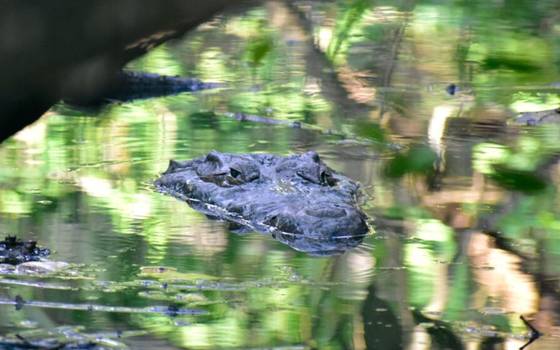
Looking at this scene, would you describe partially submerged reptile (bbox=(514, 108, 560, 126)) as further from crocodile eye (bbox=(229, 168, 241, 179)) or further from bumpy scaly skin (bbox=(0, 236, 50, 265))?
bumpy scaly skin (bbox=(0, 236, 50, 265))

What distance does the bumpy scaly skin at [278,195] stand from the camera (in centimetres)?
436

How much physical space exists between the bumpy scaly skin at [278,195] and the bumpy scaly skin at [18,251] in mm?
875

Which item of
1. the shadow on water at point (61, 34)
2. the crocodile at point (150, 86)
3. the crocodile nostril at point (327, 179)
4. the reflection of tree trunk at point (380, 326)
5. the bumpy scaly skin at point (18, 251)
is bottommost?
the crocodile at point (150, 86)

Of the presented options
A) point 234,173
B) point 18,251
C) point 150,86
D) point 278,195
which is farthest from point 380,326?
point 150,86

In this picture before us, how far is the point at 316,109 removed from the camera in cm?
710

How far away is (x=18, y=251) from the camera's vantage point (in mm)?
3854

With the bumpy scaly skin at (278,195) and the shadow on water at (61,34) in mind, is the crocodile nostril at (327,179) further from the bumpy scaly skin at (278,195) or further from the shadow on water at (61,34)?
the shadow on water at (61,34)

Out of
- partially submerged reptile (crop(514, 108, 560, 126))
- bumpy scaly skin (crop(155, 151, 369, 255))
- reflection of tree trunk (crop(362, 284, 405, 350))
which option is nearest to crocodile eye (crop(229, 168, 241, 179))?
bumpy scaly skin (crop(155, 151, 369, 255))

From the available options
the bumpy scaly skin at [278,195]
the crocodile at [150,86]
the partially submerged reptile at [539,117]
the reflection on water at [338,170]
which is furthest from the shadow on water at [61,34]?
the crocodile at [150,86]

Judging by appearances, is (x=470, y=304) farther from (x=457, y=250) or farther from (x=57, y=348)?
(x=57, y=348)

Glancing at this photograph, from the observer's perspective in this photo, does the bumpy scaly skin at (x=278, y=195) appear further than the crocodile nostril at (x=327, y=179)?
No

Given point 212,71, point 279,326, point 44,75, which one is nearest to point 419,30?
point 212,71

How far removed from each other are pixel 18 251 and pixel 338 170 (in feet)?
6.59

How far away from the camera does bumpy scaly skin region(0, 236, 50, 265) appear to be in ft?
12.4
